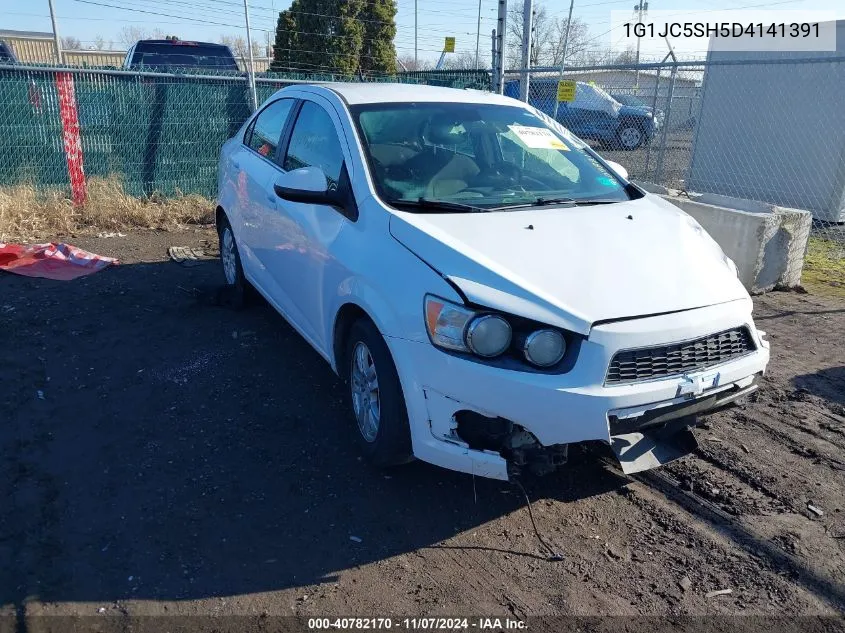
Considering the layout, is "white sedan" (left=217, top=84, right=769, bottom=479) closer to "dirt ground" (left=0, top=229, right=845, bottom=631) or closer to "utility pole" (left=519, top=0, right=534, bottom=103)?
"dirt ground" (left=0, top=229, right=845, bottom=631)

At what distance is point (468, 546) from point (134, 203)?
25.3ft

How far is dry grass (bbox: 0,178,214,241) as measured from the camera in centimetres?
830

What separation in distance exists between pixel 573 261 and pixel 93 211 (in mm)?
7612

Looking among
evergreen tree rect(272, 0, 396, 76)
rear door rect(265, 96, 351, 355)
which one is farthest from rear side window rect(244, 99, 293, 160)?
evergreen tree rect(272, 0, 396, 76)

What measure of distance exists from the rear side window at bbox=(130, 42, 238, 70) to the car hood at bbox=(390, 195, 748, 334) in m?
10.5

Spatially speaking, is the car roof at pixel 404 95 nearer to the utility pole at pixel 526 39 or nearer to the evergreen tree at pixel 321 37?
the utility pole at pixel 526 39

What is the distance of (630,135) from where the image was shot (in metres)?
15.7

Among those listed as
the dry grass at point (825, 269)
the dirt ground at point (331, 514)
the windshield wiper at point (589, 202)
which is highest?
the windshield wiper at point (589, 202)

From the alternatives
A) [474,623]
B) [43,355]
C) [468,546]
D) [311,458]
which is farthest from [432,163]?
[43,355]

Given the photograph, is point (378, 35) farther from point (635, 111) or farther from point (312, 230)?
point (312, 230)

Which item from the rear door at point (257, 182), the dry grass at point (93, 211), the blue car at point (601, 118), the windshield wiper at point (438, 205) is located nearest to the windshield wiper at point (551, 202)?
the windshield wiper at point (438, 205)

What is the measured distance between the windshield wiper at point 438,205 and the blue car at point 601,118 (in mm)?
11796

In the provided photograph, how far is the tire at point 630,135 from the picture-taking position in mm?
15203

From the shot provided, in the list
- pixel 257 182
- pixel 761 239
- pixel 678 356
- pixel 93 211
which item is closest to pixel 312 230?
pixel 257 182
